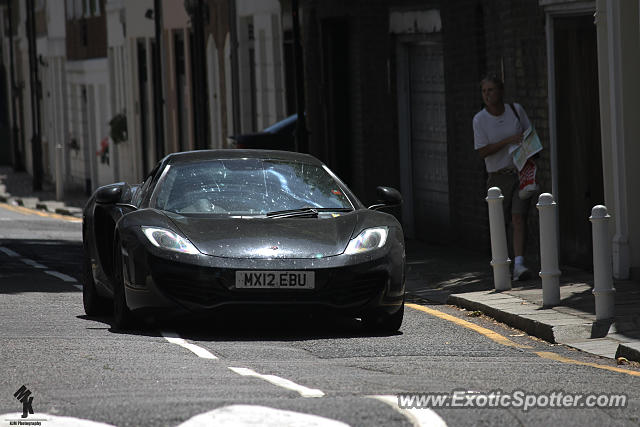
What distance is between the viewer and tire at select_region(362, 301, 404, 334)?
11.4m

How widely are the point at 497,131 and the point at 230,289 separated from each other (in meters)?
4.76

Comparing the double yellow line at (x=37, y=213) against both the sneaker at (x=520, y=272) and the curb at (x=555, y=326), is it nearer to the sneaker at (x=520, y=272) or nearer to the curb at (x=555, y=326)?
the sneaker at (x=520, y=272)

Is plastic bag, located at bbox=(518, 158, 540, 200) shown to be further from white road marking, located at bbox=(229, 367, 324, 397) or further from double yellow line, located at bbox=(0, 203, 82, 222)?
double yellow line, located at bbox=(0, 203, 82, 222)

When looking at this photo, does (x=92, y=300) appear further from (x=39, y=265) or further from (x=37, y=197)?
(x=37, y=197)

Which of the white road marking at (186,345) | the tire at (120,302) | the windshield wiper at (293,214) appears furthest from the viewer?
the windshield wiper at (293,214)

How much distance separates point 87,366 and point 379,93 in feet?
45.3

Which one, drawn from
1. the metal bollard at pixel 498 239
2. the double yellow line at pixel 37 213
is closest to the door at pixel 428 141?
the metal bollard at pixel 498 239

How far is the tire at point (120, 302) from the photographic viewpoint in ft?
37.3

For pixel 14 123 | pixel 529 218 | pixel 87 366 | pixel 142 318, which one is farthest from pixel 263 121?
pixel 14 123

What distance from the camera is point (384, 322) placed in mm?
11461

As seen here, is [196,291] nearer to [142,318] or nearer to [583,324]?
[142,318]

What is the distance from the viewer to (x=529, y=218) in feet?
55.6

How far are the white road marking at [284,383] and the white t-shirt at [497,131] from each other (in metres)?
6.12

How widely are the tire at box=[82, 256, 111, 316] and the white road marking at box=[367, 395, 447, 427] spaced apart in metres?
5.32
